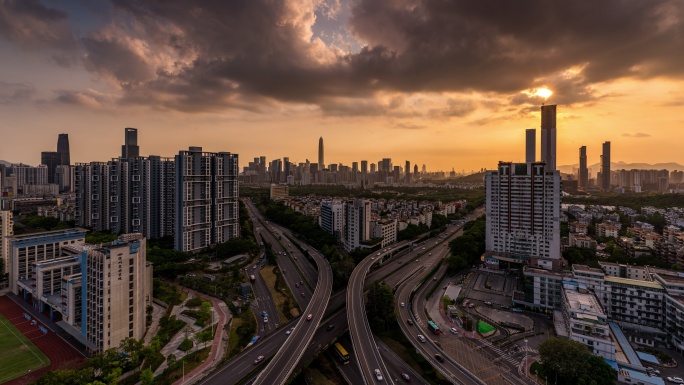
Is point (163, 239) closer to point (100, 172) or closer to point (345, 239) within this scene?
point (100, 172)

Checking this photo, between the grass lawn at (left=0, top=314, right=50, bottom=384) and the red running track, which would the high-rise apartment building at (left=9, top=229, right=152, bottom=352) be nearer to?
the red running track

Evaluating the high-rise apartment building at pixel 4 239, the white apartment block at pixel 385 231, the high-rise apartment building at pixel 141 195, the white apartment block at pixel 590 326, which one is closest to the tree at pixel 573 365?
the white apartment block at pixel 590 326

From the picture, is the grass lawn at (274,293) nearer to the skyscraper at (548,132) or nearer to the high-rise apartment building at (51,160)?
the skyscraper at (548,132)

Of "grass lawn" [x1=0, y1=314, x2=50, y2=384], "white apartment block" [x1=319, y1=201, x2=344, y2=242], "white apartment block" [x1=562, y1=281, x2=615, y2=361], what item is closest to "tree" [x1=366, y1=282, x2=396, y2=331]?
"white apartment block" [x1=562, y1=281, x2=615, y2=361]

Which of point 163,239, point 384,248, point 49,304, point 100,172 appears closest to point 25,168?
point 100,172

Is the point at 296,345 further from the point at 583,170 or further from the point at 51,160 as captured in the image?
the point at 583,170
